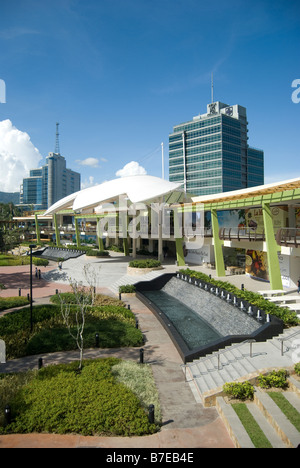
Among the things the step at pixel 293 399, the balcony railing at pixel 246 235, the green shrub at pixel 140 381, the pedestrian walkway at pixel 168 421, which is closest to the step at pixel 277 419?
the step at pixel 293 399

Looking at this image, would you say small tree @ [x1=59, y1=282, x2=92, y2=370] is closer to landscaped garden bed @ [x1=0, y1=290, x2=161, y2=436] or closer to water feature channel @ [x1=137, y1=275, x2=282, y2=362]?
landscaped garden bed @ [x1=0, y1=290, x2=161, y2=436]

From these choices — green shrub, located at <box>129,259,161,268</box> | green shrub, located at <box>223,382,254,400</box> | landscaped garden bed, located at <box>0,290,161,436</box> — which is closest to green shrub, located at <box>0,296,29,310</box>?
landscaped garden bed, located at <box>0,290,161,436</box>

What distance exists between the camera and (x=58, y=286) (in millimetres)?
29266

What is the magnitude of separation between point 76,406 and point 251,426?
15.6ft

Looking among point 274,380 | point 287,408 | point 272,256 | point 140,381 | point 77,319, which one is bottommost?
point 140,381

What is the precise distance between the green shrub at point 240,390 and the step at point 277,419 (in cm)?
20

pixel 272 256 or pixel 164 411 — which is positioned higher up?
pixel 272 256

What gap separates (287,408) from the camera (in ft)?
26.7

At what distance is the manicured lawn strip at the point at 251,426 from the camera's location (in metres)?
7.13

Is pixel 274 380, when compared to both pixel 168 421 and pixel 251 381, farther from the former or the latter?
pixel 168 421

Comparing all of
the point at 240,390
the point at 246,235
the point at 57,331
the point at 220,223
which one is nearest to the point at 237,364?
the point at 240,390

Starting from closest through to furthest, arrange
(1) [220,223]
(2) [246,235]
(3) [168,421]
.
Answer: (3) [168,421]
(2) [246,235]
(1) [220,223]

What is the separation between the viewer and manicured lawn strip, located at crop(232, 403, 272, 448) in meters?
7.13

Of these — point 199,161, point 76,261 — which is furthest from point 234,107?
point 76,261
